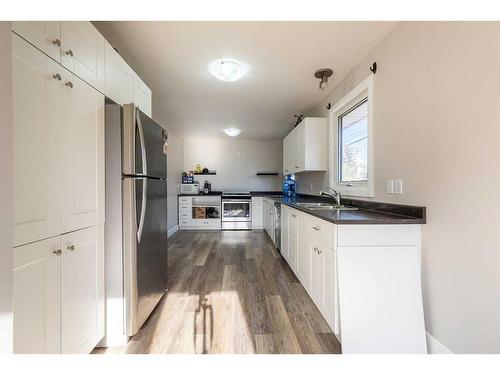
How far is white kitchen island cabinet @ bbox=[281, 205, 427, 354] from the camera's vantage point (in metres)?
1.38

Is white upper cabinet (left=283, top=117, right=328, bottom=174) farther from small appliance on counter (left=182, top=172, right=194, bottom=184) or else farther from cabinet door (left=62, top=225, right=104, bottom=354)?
small appliance on counter (left=182, top=172, right=194, bottom=184)

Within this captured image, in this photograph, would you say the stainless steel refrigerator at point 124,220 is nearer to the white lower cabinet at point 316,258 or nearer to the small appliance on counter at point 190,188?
the white lower cabinet at point 316,258

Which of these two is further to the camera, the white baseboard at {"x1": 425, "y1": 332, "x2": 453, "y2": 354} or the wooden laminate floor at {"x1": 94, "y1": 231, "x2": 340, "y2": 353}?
the wooden laminate floor at {"x1": 94, "y1": 231, "x2": 340, "y2": 353}

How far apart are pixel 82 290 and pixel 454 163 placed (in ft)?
7.19

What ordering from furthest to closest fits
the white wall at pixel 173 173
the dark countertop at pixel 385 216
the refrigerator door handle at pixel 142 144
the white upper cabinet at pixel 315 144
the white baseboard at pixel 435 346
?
the white wall at pixel 173 173 → the white upper cabinet at pixel 315 144 → the refrigerator door handle at pixel 142 144 → the dark countertop at pixel 385 216 → the white baseboard at pixel 435 346

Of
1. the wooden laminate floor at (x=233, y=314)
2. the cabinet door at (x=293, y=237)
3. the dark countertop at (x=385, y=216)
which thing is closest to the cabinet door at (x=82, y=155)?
the wooden laminate floor at (x=233, y=314)

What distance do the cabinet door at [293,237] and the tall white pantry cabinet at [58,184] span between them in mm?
1813

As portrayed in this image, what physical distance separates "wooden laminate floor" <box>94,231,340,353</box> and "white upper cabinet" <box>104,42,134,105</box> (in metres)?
1.73

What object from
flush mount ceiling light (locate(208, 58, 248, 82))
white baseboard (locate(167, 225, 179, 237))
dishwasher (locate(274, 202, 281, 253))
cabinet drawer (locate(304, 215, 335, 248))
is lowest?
white baseboard (locate(167, 225, 179, 237))

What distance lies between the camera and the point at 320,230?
1.76 meters

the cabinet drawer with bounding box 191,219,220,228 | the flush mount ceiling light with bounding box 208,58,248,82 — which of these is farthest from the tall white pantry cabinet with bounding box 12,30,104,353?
the cabinet drawer with bounding box 191,219,220,228

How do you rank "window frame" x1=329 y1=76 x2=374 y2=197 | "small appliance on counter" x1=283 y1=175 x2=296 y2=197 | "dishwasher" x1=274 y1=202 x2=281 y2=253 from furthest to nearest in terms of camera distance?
"small appliance on counter" x1=283 y1=175 x2=296 y2=197 < "dishwasher" x1=274 y1=202 x2=281 y2=253 < "window frame" x1=329 y1=76 x2=374 y2=197

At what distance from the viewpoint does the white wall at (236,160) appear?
6.11 meters

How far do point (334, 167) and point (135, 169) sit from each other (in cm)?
235
